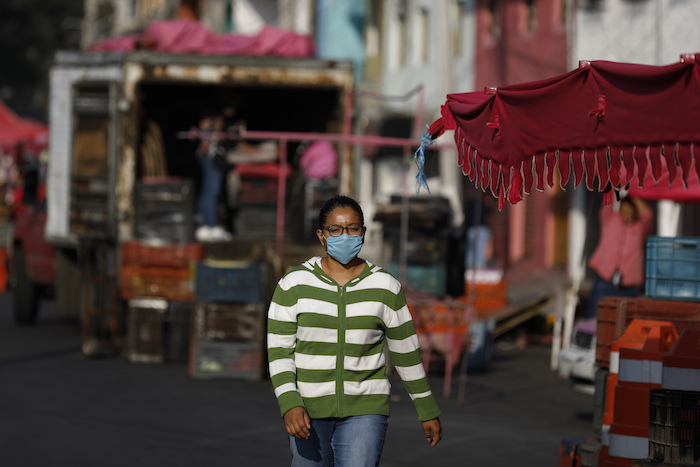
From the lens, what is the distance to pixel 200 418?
10859mm

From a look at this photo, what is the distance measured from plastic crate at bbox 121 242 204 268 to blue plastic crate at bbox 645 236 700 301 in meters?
7.42

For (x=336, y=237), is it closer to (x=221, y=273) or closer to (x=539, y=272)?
(x=221, y=273)

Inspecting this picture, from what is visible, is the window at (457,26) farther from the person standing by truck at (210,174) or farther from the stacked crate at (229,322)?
the stacked crate at (229,322)

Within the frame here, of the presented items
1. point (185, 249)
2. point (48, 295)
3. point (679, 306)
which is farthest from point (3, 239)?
point (679, 306)

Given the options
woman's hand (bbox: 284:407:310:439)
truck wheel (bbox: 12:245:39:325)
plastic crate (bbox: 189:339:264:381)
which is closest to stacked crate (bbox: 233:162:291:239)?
truck wheel (bbox: 12:245:39:325)

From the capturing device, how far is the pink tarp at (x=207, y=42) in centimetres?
1655

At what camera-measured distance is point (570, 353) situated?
11922 mm

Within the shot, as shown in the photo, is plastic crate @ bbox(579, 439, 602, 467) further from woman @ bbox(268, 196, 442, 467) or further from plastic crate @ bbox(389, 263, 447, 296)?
plastic crate @ bbox(389, 263, 447, 296)

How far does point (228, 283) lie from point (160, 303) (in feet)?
4.35

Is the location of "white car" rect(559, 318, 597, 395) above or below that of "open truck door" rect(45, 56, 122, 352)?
below

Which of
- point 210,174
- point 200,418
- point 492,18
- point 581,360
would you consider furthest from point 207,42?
point 492,18

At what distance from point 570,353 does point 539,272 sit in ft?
43.9

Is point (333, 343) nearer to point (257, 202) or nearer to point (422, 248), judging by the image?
point (422, 248)

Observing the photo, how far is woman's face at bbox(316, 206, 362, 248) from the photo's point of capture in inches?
224
